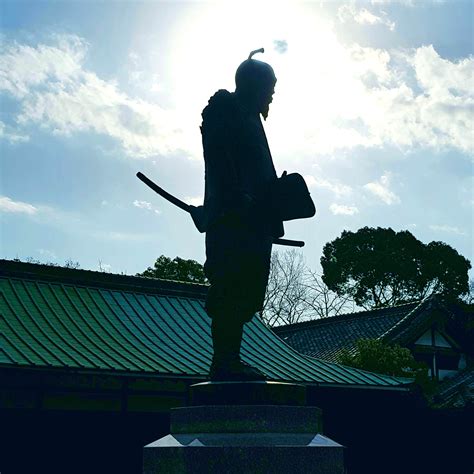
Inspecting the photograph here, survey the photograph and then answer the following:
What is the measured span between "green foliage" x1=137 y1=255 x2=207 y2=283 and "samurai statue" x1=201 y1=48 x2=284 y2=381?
33.6 meters

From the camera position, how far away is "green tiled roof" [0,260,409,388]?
13.2m

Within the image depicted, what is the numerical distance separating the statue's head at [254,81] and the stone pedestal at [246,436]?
2483 mm

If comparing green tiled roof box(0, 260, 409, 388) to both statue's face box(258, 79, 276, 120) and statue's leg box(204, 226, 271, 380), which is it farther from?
statue's face box(258, 79, 276, 120)

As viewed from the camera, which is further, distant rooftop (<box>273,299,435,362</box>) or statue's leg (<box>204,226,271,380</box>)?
distant rooftop (<box>273,299,435,362</box>)

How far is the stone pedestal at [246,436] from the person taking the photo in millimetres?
4484

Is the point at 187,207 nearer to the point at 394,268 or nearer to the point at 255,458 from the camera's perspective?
the point at 255,458

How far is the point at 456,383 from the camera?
2194 cm

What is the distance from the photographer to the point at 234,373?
5.23 meters

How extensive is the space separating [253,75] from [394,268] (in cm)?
4104

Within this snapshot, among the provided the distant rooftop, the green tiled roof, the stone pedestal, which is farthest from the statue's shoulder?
the distant rooftop

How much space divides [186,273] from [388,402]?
22925 mm

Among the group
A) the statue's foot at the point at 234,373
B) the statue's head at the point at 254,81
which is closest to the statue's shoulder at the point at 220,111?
the statue's head at the point at 254,81

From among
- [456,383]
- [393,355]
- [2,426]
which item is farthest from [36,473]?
[456,383]

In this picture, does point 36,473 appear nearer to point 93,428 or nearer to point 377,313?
point 93,428
